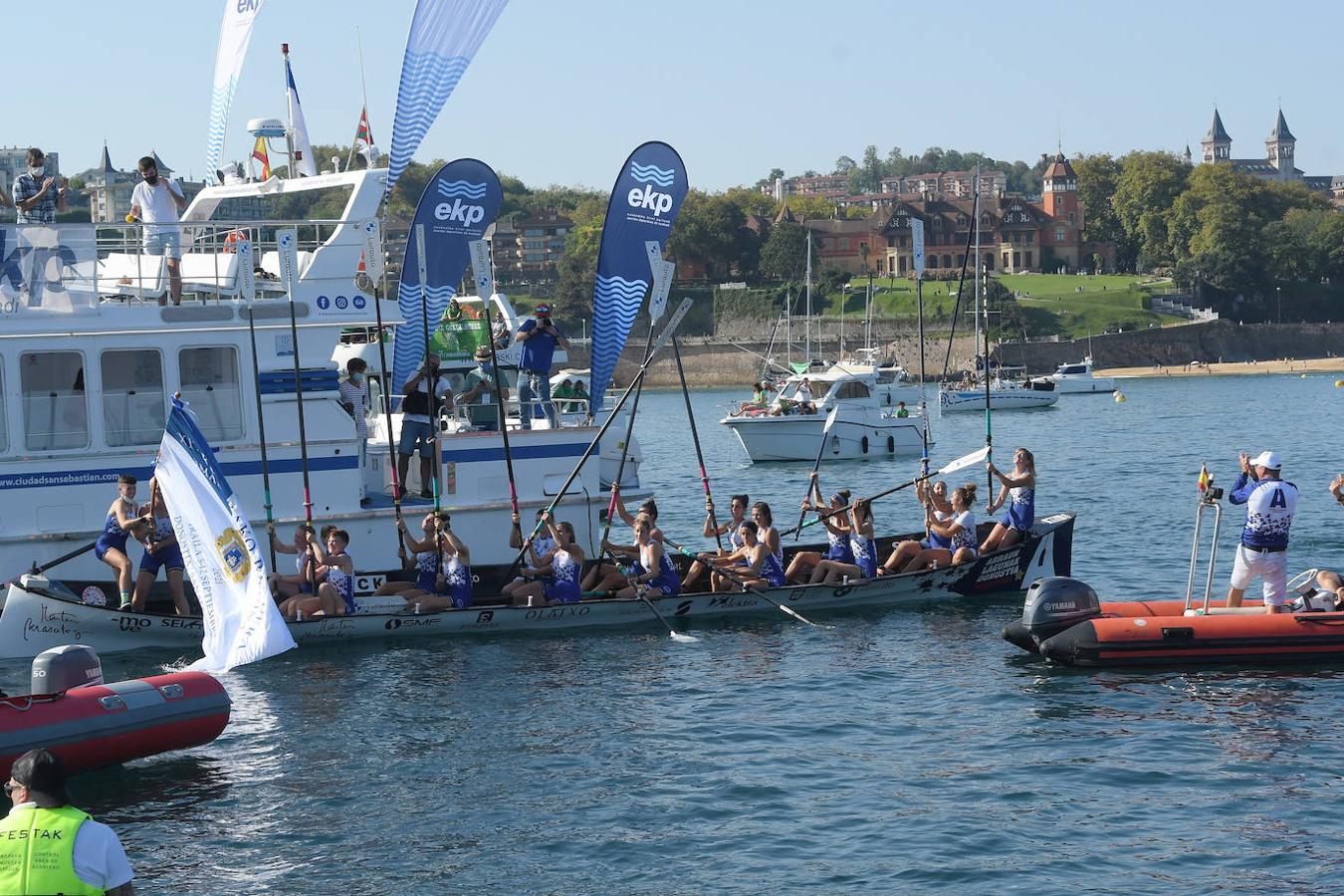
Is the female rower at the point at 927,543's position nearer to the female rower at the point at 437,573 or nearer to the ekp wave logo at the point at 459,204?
the female rower at the point at 437,573

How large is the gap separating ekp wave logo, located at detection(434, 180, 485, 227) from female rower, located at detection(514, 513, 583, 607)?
4538 millimetres

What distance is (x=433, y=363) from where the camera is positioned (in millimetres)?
22422

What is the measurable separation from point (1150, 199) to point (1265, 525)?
16421 cm

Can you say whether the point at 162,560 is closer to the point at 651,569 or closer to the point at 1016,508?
the point at 651,569

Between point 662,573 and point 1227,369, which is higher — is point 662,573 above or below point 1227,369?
below

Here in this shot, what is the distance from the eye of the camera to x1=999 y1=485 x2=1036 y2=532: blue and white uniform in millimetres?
23469

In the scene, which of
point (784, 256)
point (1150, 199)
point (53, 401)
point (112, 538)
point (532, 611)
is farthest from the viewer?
point (1150, 199)

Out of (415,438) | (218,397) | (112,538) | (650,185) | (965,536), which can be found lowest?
(965,536)

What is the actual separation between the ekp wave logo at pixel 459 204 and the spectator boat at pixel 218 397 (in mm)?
1073

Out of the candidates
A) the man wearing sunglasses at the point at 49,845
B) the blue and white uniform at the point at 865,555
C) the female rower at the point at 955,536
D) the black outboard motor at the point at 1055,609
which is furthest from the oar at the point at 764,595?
the man wearing sunglasses at the point at 49,845

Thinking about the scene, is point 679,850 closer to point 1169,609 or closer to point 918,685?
point 918,685

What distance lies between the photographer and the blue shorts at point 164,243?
2239cm

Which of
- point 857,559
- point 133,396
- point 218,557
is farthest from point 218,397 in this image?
point 857,559

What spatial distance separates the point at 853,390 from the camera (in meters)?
58.9
